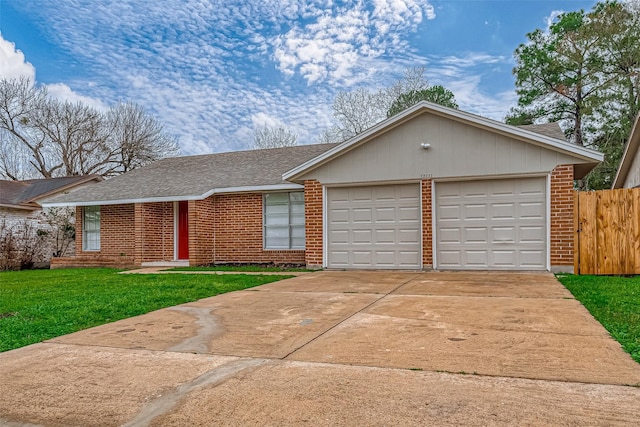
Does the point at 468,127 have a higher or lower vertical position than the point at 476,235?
higher

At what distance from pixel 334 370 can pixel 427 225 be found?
318 inches

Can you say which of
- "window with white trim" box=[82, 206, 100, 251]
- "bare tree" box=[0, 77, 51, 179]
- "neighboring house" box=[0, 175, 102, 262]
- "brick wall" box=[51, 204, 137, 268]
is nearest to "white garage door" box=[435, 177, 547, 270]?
"brick wall" box=[51, 204, 137, 268]

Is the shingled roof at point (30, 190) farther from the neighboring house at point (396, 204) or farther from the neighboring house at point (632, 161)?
the neighboring house at point (632, 161)

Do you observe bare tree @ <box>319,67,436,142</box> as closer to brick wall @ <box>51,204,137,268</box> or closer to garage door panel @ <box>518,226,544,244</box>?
brick wall @ <box>51,204,137,268</box>

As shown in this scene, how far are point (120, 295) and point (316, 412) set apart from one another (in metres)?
6.17

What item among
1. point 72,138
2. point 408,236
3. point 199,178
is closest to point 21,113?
point 72,138

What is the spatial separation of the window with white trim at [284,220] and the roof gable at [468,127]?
5.08 feet

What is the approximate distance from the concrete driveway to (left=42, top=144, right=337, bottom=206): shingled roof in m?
8.42

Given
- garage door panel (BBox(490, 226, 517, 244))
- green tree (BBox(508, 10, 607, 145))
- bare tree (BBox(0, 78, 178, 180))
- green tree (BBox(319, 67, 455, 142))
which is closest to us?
garage door panel (BBox(490, 226, 517, 244))

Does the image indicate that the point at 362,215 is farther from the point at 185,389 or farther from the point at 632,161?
the point at 632,161

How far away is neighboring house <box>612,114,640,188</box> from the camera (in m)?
14.7

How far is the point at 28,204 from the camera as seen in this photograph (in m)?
19.1

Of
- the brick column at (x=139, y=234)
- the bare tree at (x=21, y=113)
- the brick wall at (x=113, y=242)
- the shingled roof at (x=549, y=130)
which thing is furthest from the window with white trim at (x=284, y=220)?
the bare tree at (x=21, y=113)

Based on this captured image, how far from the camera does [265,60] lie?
78.4ft
